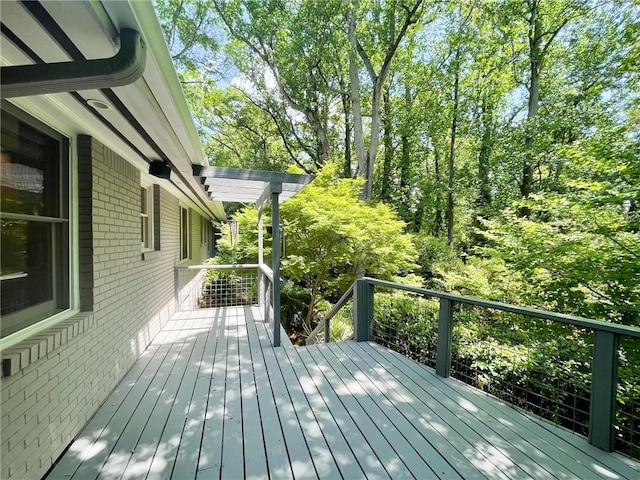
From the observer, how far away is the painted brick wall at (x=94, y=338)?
5.47 ft

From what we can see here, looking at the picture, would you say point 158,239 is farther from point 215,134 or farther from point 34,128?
point 215,134

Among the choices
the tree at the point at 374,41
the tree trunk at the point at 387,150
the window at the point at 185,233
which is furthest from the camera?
the tree trunk at the point at 387,150

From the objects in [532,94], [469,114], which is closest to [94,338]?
[532,94]

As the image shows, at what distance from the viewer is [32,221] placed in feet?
6.48

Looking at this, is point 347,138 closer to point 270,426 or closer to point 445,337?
point 445,337

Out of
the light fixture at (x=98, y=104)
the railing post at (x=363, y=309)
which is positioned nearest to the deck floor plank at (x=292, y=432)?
the railing post at (x=363, y=309)

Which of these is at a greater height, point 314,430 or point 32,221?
point 32,221

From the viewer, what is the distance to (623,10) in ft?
29.1

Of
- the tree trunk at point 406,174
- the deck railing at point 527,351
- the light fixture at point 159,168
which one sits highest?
the tree trunk at point 406,174

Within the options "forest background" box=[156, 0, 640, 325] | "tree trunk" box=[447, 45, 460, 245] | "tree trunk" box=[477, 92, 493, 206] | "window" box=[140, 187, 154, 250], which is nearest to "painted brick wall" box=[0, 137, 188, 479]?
"window" box=[140, 187, 154, 250]

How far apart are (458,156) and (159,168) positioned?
1512 cm

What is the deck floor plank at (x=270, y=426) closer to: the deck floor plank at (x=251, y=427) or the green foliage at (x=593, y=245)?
the deck floor plank at (x=251, y=427)

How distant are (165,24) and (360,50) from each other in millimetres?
8172

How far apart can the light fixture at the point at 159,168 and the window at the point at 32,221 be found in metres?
1.25
